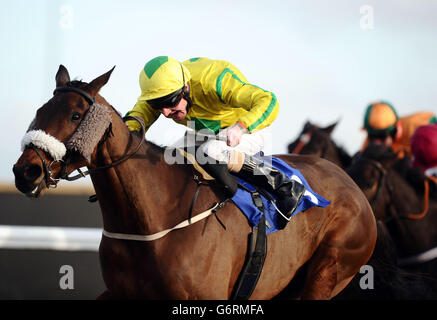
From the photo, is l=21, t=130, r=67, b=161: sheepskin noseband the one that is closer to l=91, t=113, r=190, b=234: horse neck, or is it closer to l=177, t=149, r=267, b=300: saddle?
l=91, t=113, r=190, b=234: horse neck

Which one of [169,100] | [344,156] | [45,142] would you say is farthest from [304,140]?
[45,142]

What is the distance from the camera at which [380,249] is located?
13.9 feet

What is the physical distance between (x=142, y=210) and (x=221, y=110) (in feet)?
2.70

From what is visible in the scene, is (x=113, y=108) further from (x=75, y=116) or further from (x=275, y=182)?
(x=275, y=182)

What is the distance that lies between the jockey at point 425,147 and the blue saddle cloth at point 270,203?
153cm

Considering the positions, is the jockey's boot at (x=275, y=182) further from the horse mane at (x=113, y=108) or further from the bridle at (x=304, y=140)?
the bridle at (x=304, y=140)

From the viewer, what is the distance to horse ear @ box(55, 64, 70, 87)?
270 cm

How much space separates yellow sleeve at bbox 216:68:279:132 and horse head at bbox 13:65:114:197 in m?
0.68

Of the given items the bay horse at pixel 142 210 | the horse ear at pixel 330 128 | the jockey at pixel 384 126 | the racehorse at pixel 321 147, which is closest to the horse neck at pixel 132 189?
the bay horse at pixel 142 210

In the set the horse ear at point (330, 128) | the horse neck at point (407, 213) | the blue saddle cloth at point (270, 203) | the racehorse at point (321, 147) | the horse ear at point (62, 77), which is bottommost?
the horse neck at point (407, 213)

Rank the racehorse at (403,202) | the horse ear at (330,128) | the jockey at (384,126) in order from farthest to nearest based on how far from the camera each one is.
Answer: the horse ear at (330,128) → the jockey at (384,126) → the racehorse at (403,202)

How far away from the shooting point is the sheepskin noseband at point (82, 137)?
2.43 m

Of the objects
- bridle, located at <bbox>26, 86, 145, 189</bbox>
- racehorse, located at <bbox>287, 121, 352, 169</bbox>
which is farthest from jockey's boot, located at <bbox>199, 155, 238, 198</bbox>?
racehorse, located at <bbox>287, 121, 352, 169</bbox>
